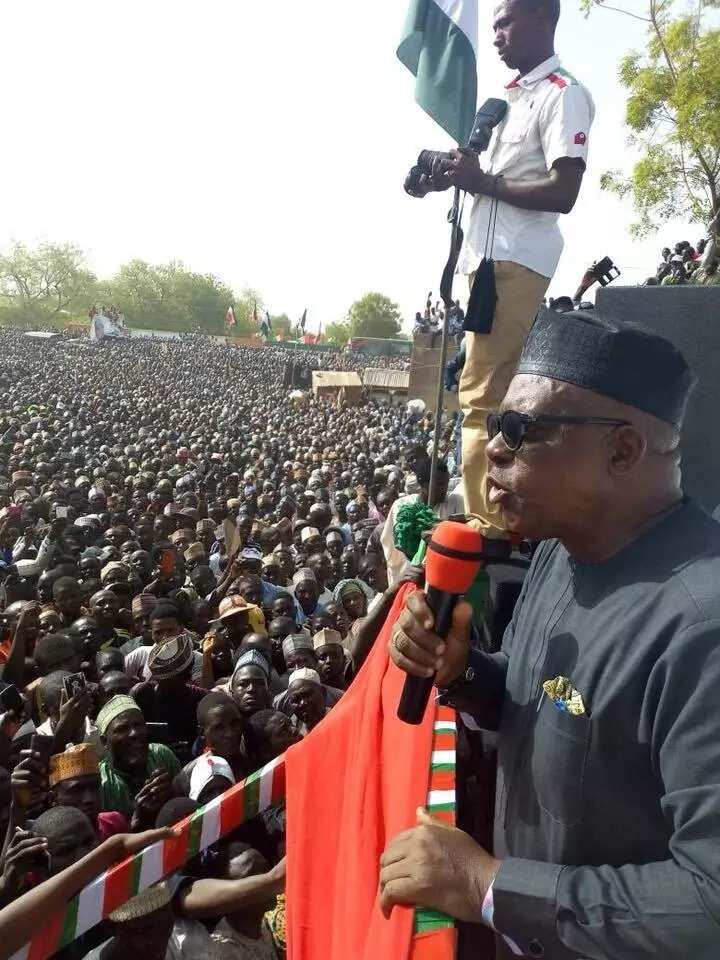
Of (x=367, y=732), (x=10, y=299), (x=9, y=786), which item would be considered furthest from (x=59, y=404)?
(x=10, y=299)

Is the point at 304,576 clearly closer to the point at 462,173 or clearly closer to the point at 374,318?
the point at 462,173

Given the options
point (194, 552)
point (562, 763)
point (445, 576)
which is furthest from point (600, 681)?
point (194, 552)

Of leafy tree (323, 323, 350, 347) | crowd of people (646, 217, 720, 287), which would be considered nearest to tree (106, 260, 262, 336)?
leafy tree (323, 323, 350, 347)

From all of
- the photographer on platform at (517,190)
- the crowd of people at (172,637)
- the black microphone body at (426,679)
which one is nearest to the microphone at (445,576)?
the black microphone body at (426,679)

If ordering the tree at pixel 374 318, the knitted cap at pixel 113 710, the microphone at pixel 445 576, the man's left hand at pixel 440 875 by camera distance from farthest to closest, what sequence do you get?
the tree at pixel 374 318
the knitted cap at pixel 113 710
the microphone at pixel 445 576
the man's left hand at pixel 440 875

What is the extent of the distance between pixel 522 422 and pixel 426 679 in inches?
20.7

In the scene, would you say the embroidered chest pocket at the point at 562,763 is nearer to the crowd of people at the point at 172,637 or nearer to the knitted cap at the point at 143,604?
the crowd of people at the point at 172,637

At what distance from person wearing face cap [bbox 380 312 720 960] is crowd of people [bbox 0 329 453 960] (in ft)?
3.52

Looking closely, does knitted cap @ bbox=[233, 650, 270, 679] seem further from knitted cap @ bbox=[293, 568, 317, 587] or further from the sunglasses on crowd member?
the sunglasses on crowd member

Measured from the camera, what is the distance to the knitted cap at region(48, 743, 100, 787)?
3252mm

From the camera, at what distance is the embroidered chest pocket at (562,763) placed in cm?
121

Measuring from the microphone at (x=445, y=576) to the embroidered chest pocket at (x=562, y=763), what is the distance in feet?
0.77

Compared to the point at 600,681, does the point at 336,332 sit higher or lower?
higher

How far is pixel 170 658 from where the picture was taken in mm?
4910
